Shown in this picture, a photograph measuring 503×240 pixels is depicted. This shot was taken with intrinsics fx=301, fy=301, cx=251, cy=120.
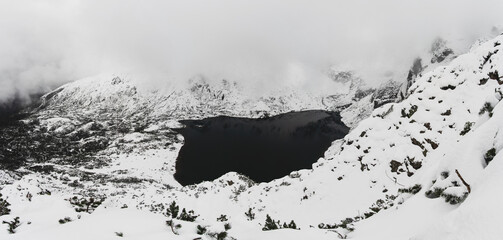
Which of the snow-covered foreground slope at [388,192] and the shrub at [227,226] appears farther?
the shrub at [227,226]

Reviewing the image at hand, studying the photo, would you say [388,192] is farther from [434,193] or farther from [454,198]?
[454,198]

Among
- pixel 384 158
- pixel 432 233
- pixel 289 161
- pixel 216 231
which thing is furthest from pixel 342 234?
pixel 289 161

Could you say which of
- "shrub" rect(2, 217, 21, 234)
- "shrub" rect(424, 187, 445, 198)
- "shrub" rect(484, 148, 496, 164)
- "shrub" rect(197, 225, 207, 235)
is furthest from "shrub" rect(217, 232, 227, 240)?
"shrub" rect(484, 148, 496, 164)

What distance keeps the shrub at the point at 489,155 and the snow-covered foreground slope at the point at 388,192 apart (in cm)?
2

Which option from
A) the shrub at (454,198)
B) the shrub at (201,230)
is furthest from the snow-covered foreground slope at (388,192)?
the shrub at (201,230)

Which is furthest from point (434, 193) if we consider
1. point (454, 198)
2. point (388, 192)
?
point (388, 192)

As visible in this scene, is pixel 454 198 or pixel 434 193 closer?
pixel 454 198

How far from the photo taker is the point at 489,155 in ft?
22.1

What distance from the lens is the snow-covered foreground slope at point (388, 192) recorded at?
6807mm

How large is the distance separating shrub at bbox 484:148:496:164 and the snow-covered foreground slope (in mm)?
23

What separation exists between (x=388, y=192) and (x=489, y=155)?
81.8 feet

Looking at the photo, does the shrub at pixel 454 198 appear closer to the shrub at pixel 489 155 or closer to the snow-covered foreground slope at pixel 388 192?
the snow-covered foreground slope at pixel 388 192

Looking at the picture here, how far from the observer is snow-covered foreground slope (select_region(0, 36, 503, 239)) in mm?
6807

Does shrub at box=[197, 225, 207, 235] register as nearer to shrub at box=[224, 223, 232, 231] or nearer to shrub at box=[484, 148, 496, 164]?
shrub at box=[224, 223, 232, 231]
